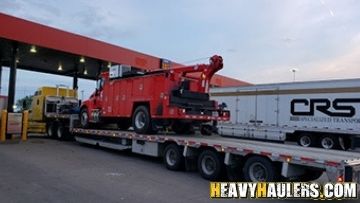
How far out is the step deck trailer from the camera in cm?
716

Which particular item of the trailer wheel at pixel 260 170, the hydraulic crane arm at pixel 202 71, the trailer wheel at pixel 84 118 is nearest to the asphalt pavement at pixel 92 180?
the trailer wheel at pixel 260 170

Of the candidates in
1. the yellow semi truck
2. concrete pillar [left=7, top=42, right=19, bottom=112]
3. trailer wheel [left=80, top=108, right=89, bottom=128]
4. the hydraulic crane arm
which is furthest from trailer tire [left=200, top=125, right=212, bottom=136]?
concrete pillar [left=7, top=42, right=19, bottom=112]

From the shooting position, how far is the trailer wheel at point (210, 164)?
31.8 ft

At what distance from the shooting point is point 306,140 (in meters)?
20.1

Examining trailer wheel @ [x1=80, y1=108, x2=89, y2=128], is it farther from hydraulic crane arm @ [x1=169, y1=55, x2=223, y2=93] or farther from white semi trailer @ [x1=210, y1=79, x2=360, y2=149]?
white semi trailer @ [x1=210, y1=79, x2=360, y2=149]

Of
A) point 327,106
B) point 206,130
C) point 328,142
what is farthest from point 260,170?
point 328,142

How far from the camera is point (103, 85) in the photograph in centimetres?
1669

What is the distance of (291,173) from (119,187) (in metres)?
3.78

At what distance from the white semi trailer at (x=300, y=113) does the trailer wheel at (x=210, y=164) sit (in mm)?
10691

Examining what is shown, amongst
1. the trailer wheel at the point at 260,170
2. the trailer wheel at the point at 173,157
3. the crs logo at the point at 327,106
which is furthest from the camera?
the crs logo at the point at 327,106

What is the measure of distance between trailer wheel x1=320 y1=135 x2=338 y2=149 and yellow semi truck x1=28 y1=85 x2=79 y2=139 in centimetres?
1285

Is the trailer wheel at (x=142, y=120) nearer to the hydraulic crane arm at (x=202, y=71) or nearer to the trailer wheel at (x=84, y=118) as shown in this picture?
the hydraulic crane arm at (x=202, y=71)

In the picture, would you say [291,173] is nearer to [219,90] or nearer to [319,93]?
[319,93]

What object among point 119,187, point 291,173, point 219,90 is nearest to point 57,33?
point 219,90
